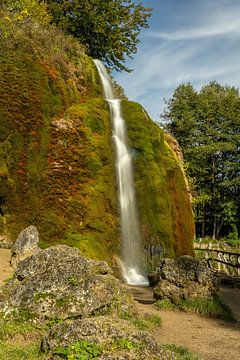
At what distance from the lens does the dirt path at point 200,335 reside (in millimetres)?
6947

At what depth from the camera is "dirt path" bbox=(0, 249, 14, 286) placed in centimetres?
1002

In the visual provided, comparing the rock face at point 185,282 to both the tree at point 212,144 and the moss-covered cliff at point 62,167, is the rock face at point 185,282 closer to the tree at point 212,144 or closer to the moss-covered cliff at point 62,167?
the moss-covered cliff at point 62,167

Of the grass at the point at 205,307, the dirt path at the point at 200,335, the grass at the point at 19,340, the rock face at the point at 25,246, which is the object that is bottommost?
the dirt path at the point at 200,335

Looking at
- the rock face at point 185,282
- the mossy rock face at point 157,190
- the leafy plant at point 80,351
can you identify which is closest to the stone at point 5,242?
the rock face at point 185,282

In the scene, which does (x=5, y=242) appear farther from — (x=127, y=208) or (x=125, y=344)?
(x=125, y=344)

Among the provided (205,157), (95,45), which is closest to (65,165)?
(95,45)

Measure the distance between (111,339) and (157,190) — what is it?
14.0 metres

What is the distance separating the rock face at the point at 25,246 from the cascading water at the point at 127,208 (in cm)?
440

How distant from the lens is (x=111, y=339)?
13.7 ft

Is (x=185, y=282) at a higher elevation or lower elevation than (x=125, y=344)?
lower

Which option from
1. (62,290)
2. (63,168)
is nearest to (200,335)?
(62,290)

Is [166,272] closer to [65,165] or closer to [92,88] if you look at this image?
[65,165]

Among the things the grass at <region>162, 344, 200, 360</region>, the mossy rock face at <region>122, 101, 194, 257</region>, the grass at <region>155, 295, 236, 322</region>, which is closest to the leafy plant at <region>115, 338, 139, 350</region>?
the grass at <region>162, 344, 200, 360</region>

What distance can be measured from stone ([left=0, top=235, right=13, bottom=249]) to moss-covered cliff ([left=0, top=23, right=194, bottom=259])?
227mm
